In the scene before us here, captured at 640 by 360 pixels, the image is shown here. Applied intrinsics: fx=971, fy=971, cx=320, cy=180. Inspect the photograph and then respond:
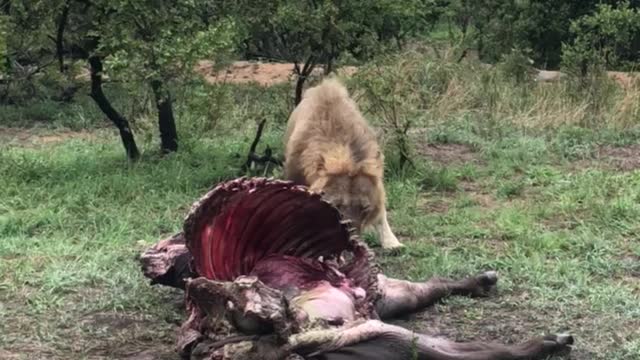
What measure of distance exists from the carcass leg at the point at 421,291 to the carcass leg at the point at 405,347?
0.70 m

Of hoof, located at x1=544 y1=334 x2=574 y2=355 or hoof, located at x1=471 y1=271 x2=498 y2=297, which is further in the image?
hoof, located at x1=471 y1=271 x2=498 y2=297

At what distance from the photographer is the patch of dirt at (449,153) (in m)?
9.62

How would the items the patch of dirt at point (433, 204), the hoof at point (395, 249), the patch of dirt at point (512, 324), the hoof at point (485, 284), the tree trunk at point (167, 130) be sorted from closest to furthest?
the patch of dirt at point (512, 324), the hoof at point (485, 284), the hoof at point (395, 249), the patch of dirt at point (433, 204), the tree trunk at point (167, 130)

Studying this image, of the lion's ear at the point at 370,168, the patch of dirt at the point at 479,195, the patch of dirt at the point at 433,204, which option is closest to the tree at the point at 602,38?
the patch of dirt at the point at 479,195

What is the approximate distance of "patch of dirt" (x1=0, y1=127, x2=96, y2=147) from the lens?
1155 centimetres

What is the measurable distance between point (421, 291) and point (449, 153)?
16.9 feet

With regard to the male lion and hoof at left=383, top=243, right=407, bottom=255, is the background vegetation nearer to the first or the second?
hoof at left=383, top=243, right=407, bottom=255

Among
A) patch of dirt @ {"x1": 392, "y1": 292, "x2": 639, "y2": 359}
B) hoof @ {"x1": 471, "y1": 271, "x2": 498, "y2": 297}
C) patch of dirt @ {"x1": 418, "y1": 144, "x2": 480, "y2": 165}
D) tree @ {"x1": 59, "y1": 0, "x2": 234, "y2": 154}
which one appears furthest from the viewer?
patch of dirt @ {"x1": 418, "y1": 144, "x2": 480, "y2": 165}

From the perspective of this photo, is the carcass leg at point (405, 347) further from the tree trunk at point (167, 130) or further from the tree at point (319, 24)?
the tree trunk at point (167, 130)

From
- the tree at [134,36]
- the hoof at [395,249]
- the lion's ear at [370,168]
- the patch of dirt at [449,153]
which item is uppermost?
the tree at [134,36]

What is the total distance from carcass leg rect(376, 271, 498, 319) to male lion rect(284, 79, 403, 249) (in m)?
1.12

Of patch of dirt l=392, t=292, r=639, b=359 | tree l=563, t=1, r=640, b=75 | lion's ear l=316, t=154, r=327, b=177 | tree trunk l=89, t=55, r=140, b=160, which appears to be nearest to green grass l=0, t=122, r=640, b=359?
patch of dirt l=392, t=292, r=639, b=359

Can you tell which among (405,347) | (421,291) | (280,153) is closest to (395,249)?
(421,291)

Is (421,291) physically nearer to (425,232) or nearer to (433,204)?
(425,232)
